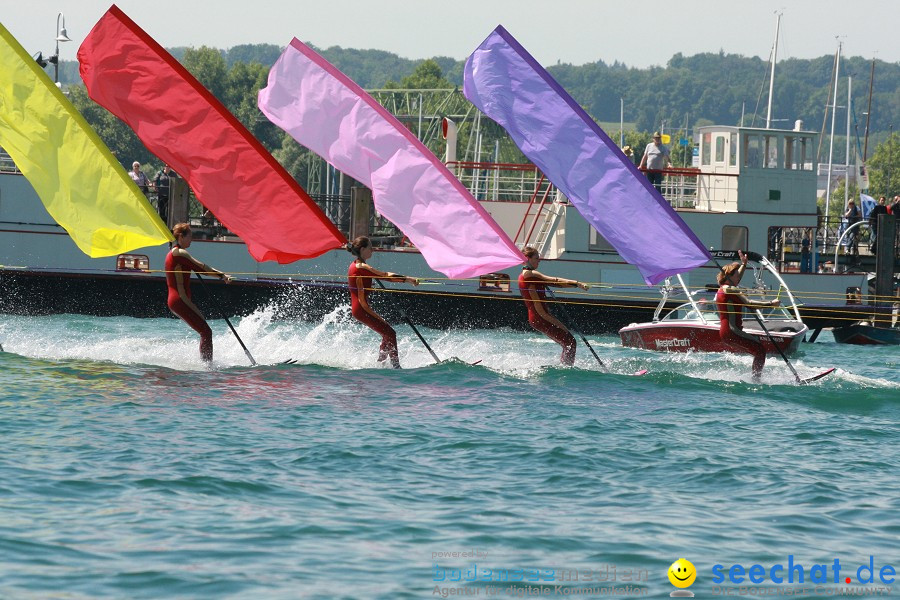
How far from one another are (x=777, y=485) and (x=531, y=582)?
3.35m

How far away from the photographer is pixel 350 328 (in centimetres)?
2523

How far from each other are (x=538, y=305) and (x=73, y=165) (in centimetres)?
631

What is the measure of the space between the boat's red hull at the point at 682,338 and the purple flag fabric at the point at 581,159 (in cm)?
330

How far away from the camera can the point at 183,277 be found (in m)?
15.8

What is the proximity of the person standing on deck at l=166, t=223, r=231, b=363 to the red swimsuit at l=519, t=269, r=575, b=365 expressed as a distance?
4.07 metres

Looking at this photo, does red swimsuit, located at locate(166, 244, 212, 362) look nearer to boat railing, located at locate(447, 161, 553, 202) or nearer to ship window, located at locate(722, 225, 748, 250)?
boat railing, located at locate(447, 161, 553, 202)

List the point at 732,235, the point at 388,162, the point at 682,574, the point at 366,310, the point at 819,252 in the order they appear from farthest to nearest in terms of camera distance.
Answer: the point at 819,252 → the point at 732,235 → the point at 388,162 → the point at 366,310 → the point at 682,574

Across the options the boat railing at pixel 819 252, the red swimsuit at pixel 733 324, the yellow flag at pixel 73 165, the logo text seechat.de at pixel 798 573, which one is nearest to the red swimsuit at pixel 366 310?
the yellow flag at pixel 73 165

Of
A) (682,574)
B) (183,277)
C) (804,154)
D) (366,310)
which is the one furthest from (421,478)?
(804,154)

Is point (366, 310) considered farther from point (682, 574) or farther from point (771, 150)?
point (771, 150)

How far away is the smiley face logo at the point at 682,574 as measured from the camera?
7555 mm

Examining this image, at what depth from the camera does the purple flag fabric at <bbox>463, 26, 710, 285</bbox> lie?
17109mm

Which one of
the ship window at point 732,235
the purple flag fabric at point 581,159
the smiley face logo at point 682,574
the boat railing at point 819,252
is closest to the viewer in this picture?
the smiley face logo at point 682,574

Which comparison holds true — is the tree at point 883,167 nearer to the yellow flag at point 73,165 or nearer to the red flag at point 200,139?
the red flag at point 200,139
